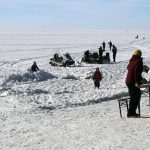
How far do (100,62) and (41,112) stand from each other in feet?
74.0

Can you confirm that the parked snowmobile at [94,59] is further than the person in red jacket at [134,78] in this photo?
Yes

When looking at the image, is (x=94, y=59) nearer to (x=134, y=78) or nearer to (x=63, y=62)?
(x=63, y=62)

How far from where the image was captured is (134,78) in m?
9.21

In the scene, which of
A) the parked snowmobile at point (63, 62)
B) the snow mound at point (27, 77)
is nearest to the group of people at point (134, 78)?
the snow mound at point (27, 77)

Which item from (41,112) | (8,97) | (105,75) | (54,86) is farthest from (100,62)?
(41,112)

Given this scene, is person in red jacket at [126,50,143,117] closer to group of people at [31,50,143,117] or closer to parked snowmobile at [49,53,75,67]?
group of people at [31,50,143,117]

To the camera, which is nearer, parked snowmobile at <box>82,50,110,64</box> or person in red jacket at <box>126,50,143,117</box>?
person in red jacket at <box>126,50,143,117</box>

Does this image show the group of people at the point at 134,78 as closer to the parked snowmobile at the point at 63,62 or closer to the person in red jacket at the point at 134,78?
the person in red jacket at the point at 134,78

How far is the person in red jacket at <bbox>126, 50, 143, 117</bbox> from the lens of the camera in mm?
9148

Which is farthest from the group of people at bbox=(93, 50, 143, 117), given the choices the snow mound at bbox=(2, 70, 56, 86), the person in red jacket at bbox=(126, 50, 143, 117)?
the snow mound at bbox=(2, 70, 56, 86)

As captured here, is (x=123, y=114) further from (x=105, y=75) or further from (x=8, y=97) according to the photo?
(x=105, y=75)

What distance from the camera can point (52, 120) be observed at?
959 cm

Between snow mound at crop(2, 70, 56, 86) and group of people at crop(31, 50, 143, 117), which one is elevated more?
group of people at crop(31, 50, 143, 117)

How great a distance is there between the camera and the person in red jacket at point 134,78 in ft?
30.0
